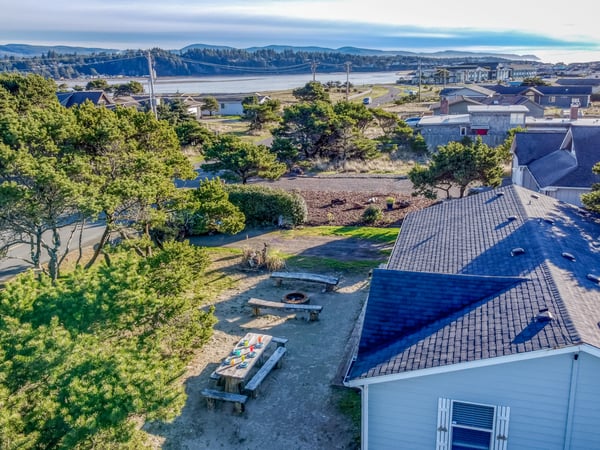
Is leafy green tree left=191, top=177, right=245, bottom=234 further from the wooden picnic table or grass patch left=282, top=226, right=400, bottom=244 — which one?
the wooden picnic table

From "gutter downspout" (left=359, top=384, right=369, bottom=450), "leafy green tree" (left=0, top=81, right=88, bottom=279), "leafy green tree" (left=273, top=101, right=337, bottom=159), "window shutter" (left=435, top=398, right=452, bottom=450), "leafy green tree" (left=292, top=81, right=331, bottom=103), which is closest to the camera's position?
"window shutter" (left=435, top=398, right=452, bottom=450)

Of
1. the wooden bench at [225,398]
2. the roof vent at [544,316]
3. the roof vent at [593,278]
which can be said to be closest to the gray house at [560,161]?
the roof vent at [593,278]

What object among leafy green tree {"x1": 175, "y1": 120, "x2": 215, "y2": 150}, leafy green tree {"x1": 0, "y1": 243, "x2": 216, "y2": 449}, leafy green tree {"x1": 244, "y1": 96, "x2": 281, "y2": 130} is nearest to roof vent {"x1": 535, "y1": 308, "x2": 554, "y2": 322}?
leafy green tree {"x1": 0, "y1": 243, "x2": 216, "y2": 449}

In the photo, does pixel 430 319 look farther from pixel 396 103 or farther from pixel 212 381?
pixel 396 103

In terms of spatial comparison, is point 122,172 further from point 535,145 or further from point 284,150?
point 535,145

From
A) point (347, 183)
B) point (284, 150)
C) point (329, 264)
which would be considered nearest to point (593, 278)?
point (329, 264)
